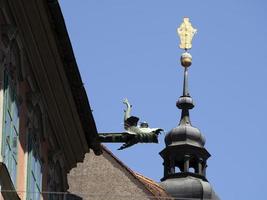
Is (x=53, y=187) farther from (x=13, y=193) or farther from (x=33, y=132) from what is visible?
(x=13, y=193)

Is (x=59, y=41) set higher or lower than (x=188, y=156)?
lower

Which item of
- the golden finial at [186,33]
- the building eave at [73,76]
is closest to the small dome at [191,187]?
the golden finial at [186,33]

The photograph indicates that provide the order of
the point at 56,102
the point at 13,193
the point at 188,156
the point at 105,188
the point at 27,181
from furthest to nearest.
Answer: the point at 188,156 → the point at 105,188 → the point at 56,102 → the point at 27,181 → the point at 13,193

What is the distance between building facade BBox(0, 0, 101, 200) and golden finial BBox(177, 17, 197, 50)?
49603mm

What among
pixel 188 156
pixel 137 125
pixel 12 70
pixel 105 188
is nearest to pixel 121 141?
pixel 137 125

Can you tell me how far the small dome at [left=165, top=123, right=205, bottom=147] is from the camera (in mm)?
69562

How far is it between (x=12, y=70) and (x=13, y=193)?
65.7 inches

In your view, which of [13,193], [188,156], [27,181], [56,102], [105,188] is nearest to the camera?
[13,193]

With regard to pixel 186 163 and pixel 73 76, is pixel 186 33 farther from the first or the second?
pixel 73 76

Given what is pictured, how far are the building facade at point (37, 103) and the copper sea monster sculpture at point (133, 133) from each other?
51 cm

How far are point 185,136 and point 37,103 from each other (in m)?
45.6

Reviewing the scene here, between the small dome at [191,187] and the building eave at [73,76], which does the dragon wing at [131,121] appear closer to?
the building eave at [73,76]

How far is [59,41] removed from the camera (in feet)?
81.1

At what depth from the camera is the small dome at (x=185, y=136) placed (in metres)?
69.6
